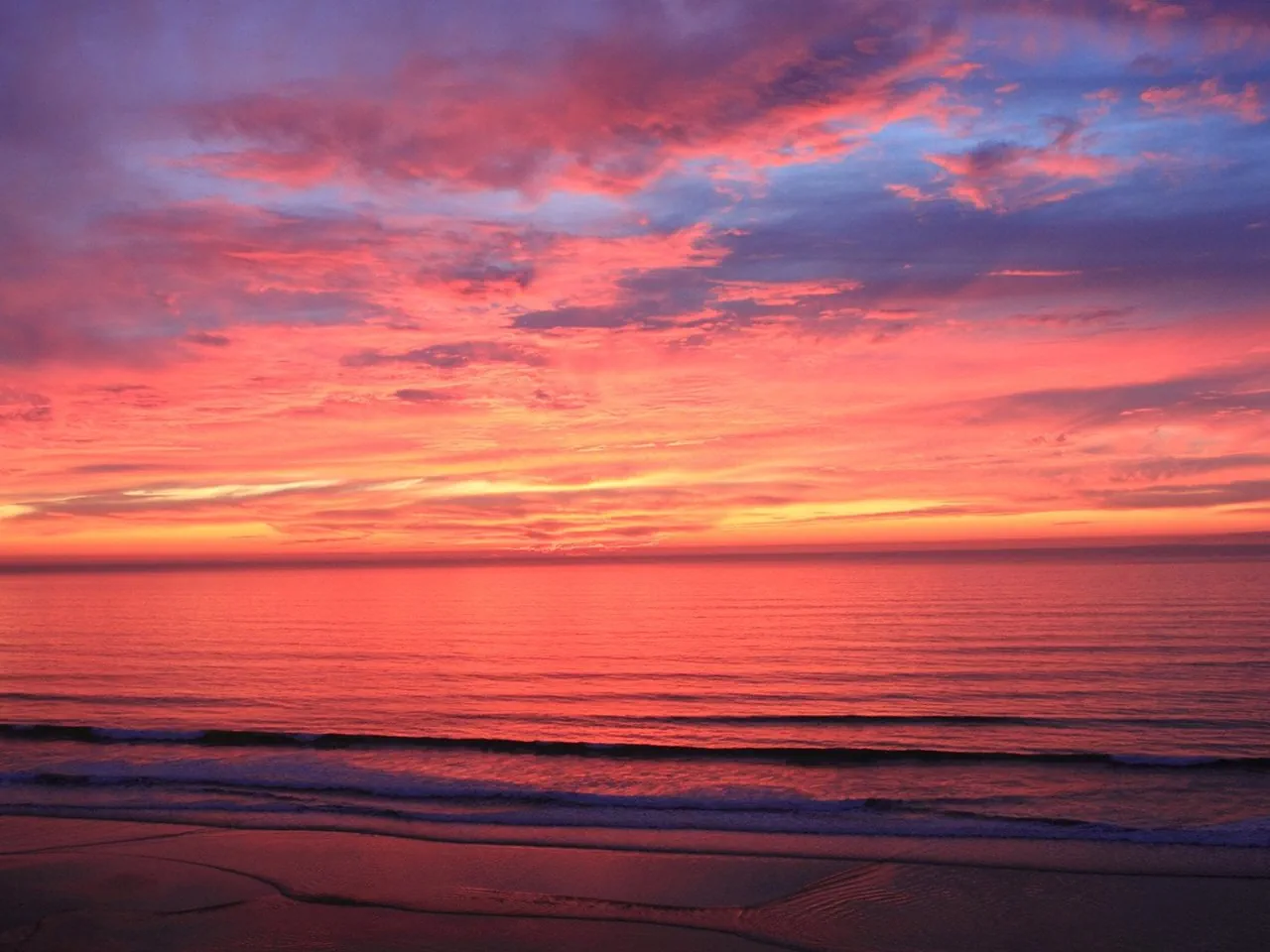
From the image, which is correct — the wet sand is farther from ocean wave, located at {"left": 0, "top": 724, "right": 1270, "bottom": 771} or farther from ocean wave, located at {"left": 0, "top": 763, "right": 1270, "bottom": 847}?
ocean wave, located at {"left": 0, "top": 724, "right": 1270, "bottom": 771}

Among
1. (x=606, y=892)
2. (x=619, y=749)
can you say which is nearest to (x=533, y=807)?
(x=606, y=892)

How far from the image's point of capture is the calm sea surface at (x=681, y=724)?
51.9ft

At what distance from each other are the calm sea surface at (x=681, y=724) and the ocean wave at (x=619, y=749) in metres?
0.09

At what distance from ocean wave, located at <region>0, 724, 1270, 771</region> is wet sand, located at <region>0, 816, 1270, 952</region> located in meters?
6.14

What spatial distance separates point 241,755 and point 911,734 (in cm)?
1467

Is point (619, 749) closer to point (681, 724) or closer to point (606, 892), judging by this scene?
point (681, 724)

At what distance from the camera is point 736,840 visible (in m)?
13.7

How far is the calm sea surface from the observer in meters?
15.8

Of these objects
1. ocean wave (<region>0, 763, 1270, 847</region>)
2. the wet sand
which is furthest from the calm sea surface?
the wet sand

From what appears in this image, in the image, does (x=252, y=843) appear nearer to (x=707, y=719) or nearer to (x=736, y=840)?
(x=736, y=840)

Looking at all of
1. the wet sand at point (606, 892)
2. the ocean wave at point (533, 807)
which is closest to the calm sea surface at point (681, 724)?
the ocean wave at point (533, 807)

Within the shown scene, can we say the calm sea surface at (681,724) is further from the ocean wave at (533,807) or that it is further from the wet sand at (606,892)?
the wet sand at (606,892)

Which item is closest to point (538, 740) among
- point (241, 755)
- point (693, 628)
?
point (241, 755)

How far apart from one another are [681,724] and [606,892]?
1268 centimetres
